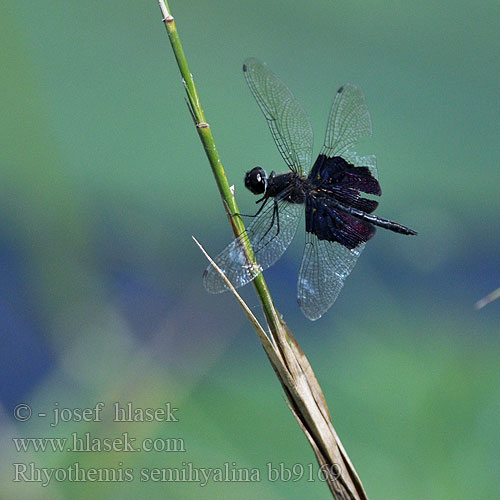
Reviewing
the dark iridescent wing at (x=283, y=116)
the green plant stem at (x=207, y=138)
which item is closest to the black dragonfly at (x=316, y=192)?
the dark iridescent wing at (x=283, y=116)

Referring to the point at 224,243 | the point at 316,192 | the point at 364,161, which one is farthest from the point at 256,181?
the point at 224,243

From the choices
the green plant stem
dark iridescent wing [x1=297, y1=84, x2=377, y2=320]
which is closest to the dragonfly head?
dark iridescent wing [x1=297, y1=84, x2=377, y2=320]

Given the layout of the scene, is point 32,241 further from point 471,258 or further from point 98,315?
point 471,258

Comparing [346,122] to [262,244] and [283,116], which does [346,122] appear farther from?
[262,244]

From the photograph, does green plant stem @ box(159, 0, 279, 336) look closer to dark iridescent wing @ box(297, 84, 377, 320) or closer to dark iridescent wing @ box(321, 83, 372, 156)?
dark iridescent wing @ box(297, 84, 377, 320)

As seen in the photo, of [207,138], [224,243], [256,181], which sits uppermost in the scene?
[207,138]

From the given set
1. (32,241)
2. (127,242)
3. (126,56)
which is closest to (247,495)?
(127,242)
